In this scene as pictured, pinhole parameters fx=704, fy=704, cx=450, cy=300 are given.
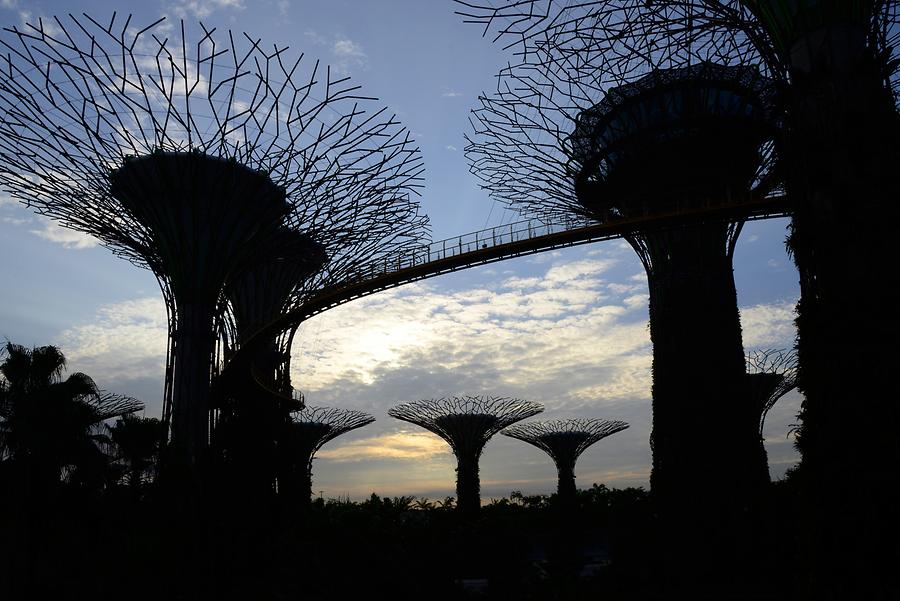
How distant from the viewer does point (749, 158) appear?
23.5 meters

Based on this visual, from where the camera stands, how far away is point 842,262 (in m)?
7.74

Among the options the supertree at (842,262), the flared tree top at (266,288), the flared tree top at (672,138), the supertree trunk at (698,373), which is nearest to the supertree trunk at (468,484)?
the flared tree top at (266,288)

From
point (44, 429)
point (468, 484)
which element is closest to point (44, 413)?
point (44, 429)

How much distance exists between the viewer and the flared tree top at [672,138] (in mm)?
22547

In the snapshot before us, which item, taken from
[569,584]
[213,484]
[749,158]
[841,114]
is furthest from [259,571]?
[749,158]

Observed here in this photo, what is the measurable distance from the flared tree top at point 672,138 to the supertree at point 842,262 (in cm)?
1352

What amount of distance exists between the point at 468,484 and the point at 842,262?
35.3m

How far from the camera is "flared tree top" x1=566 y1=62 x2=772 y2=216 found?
22547 mm

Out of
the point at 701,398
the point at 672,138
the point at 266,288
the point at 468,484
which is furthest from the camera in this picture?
the point at 468,484

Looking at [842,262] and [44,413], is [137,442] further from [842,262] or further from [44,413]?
[842,262]

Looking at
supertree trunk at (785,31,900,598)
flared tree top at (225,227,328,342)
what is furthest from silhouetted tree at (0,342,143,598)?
supertree trunk at (785,31,900,598)

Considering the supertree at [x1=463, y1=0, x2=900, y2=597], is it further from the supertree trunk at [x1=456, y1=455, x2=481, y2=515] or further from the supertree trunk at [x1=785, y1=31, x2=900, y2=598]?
the supertree trunk at [x1=456, y1=455, x2=481, y2=515]

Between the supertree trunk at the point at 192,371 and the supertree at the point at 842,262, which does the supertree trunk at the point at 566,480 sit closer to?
the supertree trunk at the point at 192,371

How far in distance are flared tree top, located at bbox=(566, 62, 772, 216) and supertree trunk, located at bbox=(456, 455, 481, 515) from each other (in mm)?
21876
